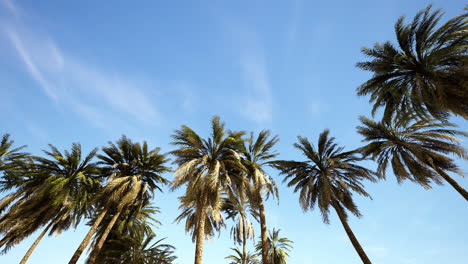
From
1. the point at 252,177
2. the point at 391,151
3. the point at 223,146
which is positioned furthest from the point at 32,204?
the point at 391,151

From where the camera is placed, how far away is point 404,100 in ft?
51.6

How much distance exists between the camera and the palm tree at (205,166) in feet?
46.1

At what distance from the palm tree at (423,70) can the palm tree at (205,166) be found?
1065 cm

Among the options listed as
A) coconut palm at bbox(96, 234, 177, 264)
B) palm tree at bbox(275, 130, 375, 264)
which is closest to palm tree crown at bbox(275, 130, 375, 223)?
palm tree at bbox(275, 130, 375, 264)

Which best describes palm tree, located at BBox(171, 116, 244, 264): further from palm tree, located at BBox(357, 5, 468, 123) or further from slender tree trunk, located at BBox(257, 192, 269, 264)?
palm tree, located at BBox(357, 5, 468, 123)

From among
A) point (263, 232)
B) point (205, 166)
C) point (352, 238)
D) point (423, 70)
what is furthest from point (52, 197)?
point (423, 70)

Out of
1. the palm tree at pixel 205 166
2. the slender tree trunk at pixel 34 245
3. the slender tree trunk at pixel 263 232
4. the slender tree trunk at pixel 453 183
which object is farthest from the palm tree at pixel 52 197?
the slender tree trunk at pixel 453 183

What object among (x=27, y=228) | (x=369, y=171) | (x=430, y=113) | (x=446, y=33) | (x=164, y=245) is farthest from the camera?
(x=164, y=245)

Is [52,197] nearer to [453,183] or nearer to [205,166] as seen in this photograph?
[205,166]

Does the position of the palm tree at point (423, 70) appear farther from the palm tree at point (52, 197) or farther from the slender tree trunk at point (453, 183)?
the palm tree at point (52, 197)

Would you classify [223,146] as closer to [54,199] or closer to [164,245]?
[164,245]

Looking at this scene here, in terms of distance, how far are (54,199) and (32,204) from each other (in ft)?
3.96

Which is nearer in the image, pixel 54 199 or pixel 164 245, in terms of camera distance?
pixel 54 199

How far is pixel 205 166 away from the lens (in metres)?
15.5
